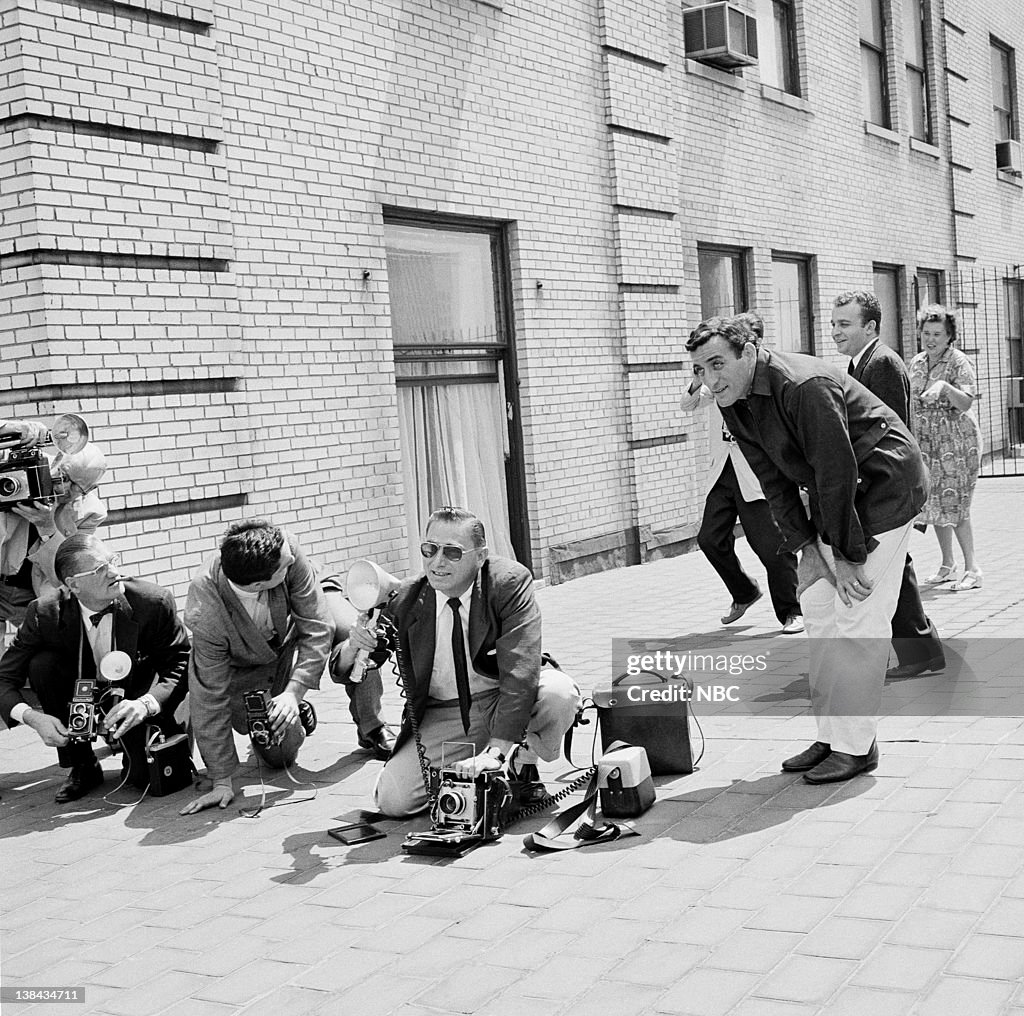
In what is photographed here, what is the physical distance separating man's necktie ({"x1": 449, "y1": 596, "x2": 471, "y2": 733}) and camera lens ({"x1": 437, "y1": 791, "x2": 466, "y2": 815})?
468mm

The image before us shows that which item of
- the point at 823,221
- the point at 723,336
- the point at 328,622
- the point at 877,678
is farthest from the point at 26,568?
the point at 823,221

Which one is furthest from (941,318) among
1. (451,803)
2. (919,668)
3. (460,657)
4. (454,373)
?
(451,803)

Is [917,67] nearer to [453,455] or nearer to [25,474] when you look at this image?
[453,455]

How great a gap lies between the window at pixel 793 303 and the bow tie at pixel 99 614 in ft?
33.8

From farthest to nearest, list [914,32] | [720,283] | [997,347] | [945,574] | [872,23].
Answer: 1. [997,347]
2. [914,32]
3. [872,23]
4. [720,283]
5. [945,574]

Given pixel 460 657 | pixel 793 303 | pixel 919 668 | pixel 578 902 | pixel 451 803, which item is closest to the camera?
pixel 578 902

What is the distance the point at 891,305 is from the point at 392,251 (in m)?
10.6

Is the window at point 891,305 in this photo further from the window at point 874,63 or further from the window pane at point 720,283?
the window pane at point 720,283

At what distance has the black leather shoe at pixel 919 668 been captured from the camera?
6974 mm

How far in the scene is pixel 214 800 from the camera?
5676mm

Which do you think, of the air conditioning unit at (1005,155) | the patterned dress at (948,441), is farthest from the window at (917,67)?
the patterned dress at (948,441)

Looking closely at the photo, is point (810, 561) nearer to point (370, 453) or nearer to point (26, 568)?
point (26, 568)

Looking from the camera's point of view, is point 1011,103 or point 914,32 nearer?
point 914,32

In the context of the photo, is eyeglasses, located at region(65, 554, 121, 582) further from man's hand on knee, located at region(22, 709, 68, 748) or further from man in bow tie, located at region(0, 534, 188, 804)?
man's hand on knee, located at region(22, 709, 68, 748)
